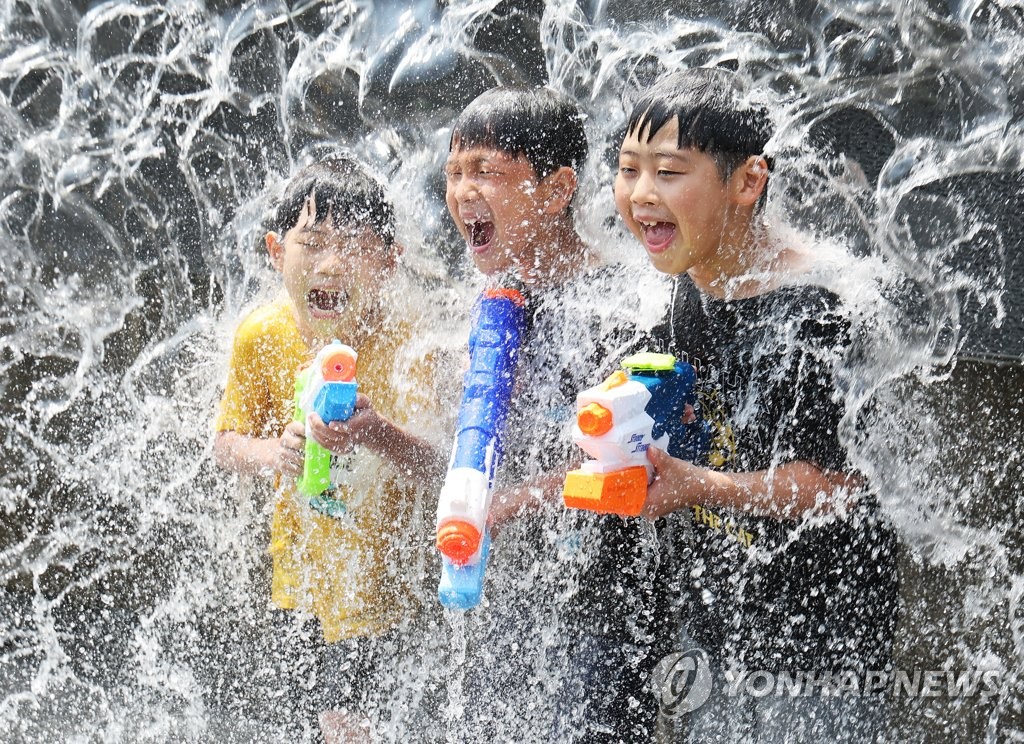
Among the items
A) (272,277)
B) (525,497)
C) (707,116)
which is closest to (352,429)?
(525,497)

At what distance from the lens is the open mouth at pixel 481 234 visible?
6.61ft

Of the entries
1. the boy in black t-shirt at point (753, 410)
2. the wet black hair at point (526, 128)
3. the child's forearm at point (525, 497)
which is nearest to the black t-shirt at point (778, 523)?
the boy in black t-shirt at point (753, 410)

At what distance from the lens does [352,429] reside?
73.7 inches

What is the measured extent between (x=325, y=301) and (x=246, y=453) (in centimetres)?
32

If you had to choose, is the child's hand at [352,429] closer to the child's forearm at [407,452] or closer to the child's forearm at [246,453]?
the child's forearm at [407,452]

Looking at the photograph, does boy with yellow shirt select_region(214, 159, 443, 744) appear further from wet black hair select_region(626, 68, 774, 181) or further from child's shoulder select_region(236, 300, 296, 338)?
wet black hair select_region(626, 68, 774, 181)

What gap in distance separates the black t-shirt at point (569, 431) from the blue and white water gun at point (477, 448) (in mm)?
63

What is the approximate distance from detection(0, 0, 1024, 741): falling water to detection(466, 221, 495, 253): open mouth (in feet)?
0.61

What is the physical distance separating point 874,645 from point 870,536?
17 centimetres

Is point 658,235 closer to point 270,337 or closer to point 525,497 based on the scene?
point 525,497

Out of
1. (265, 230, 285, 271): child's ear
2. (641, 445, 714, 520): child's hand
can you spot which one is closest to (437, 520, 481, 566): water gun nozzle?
(641, 445, 714, 520): child's hand

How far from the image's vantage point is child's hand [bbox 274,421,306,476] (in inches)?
76.1

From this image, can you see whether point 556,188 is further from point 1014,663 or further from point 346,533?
point 1014,663

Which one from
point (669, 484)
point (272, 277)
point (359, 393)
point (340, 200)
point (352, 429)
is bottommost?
point (669, 484)
